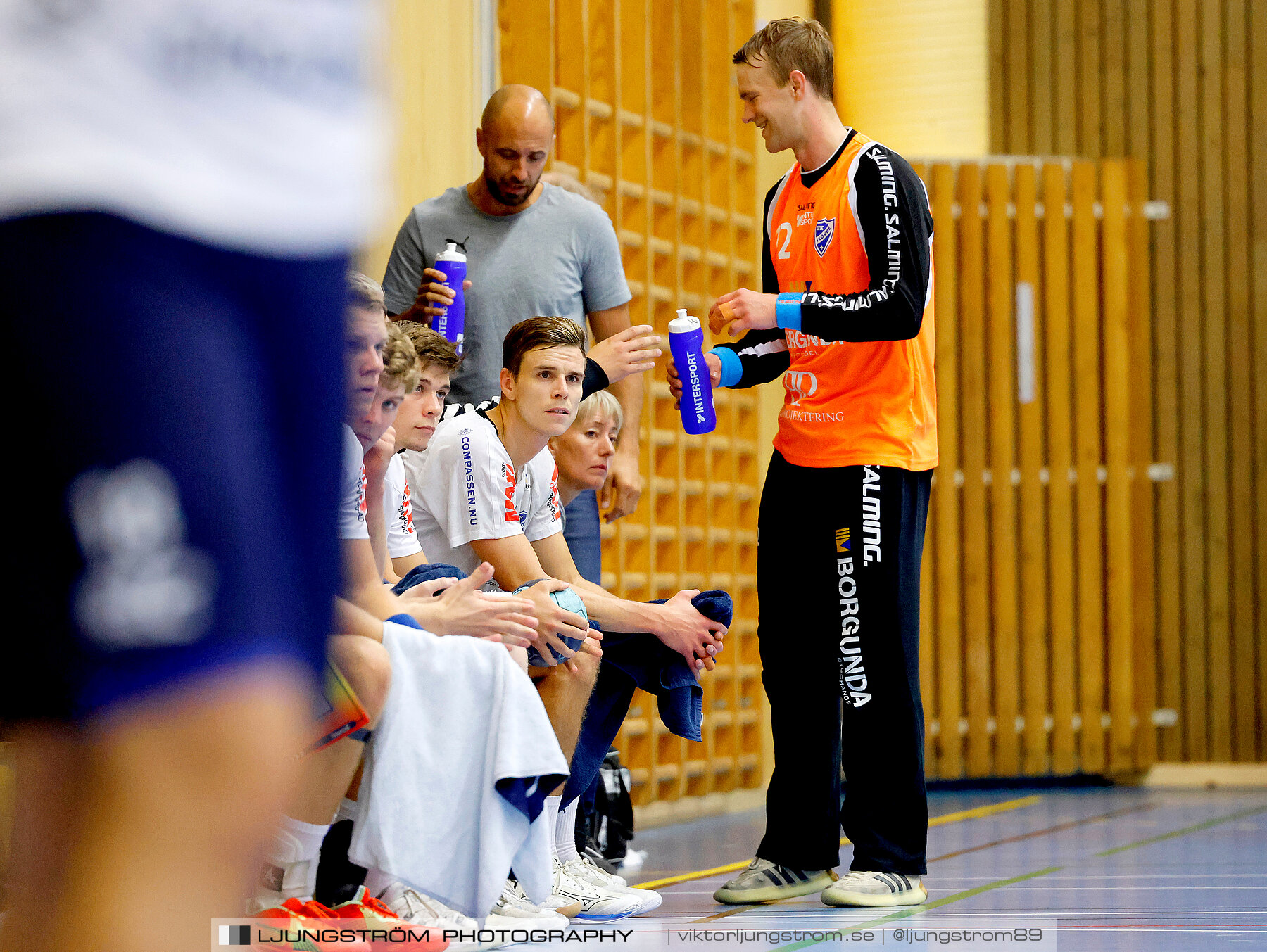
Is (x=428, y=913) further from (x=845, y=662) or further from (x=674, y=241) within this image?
(x=674, y=241)

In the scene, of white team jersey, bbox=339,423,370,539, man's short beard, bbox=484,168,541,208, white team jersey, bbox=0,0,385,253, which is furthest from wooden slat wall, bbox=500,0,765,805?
white team jersey, bbox=0,0,385,253

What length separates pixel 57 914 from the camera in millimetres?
517

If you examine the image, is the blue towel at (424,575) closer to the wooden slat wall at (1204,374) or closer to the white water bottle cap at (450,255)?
the white water bottle cap at (450,255)

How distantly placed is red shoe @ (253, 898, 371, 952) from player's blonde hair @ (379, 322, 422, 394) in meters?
0.75

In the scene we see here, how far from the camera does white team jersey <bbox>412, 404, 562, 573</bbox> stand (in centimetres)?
244

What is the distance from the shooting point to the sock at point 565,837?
8.39ft

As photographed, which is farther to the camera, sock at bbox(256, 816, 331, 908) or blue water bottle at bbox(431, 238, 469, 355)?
blue water bottle at bbox(431, 238, 469, 355)

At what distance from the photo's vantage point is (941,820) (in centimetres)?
416

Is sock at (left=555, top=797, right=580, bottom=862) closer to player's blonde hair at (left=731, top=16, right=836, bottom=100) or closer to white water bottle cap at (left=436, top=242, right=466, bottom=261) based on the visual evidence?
white water bottle cap at (left=436, top=242, right=466, bottom=261)

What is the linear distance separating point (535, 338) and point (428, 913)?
108cm

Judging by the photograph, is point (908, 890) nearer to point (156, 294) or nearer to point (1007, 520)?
point (156, 294)

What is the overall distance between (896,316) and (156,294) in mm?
2093

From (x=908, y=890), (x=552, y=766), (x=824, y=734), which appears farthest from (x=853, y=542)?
(x=552, y=766)

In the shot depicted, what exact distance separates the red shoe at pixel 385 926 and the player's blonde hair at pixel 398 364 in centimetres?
74
